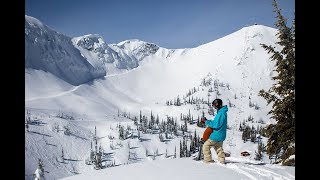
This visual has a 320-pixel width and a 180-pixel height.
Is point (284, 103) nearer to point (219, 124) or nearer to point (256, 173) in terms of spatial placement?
point (219, 124)

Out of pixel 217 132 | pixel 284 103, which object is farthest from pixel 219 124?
pixel 284 103

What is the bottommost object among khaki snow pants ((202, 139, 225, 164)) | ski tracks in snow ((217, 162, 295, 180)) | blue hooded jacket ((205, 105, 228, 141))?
ski tracks in snow ((217, 162, 295, 180))

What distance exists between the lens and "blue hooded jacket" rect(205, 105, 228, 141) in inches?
488

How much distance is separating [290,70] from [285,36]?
225cm

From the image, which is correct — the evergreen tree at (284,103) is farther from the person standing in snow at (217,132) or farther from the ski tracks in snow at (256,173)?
the ski tracks in snow at (256,173)

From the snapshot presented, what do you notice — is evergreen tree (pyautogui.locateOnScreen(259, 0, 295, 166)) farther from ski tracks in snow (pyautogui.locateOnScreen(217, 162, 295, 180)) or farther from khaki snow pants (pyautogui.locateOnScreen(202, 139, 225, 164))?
ski tracks in snow (pyautogui.locateOnScreen(217, 162, 295, 180))

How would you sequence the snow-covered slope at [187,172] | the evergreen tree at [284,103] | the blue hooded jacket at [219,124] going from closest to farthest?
1. the snow-covered slope at [187,172]
2. the blue hooded jacket at [219,124]
3. the evergreen tree at [284,103]

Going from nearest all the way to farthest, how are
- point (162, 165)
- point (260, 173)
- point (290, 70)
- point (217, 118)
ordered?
point (260, 173) → point (162, 165) → point (217, 118) → point (290, 70)

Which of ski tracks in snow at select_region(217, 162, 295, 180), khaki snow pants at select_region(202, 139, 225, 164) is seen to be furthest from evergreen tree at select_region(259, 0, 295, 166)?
ski tracks in snow at select_region(217, 162, 295, 180)

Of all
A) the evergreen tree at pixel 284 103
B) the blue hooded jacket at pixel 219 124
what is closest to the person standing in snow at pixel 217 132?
the blue hooded jacket at pixel 219 124

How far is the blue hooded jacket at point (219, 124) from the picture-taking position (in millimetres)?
12384
